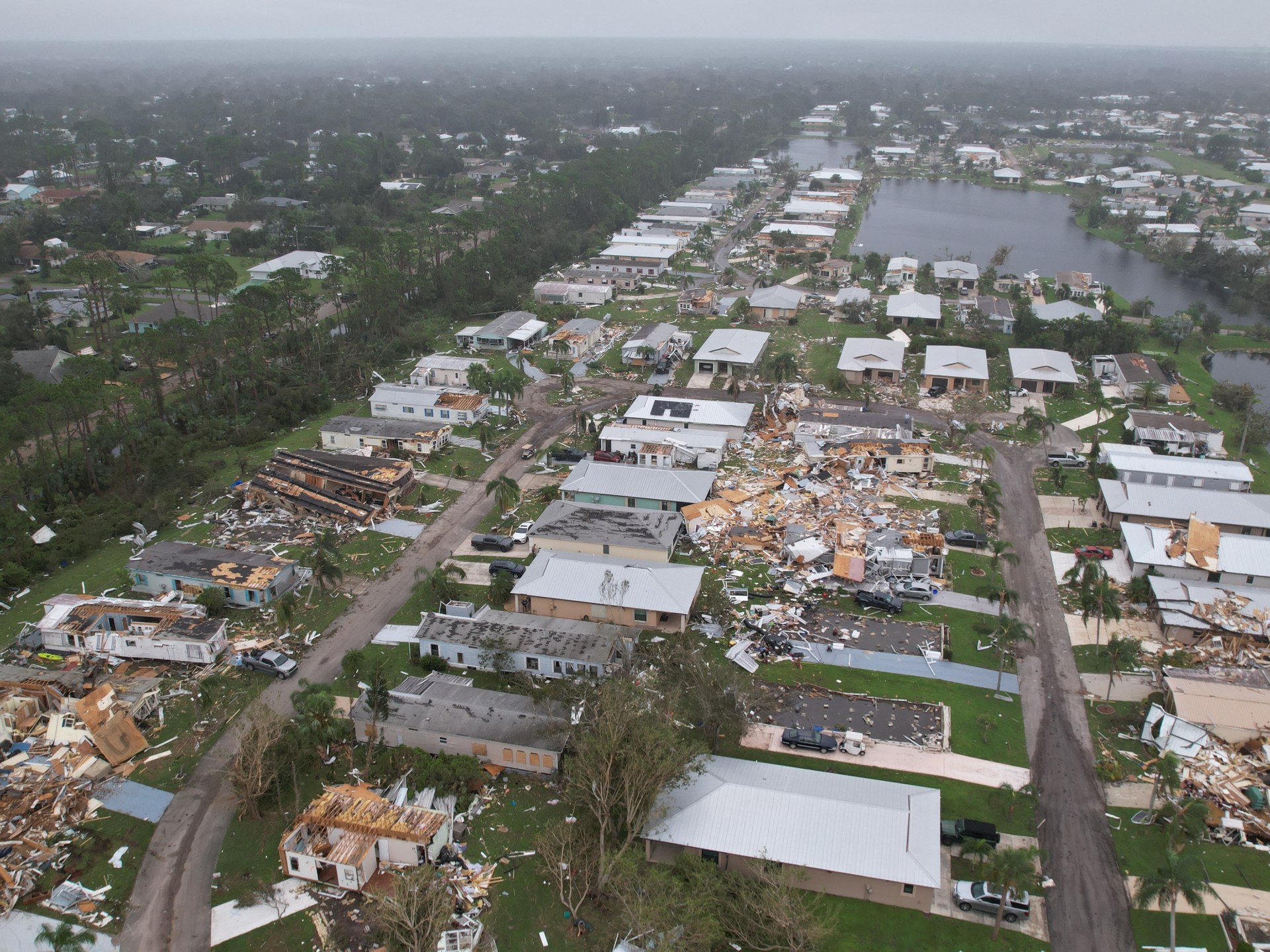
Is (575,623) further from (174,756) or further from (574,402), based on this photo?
(574,402)

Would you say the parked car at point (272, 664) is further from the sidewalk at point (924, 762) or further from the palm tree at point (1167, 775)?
the palm tree at point (1167, 775)

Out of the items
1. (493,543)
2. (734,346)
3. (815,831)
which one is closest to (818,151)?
(734,346)

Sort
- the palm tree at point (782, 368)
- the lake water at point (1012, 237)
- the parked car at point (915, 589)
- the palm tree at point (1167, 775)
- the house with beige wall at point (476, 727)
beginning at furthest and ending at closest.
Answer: the lake water at point (1012, 237) → the palm tree at point (782, 368) → the parked car at point (915, 589) → the house with beige wall at point (476, 727) → the palm tree at point (1167, 775)

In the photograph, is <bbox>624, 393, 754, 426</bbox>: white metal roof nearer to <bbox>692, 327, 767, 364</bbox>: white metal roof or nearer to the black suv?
<bbox>692, 327, 767, 364</bbox>: white metal roof

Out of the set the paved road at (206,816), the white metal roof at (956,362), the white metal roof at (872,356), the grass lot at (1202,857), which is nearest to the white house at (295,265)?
the white metal roof at (872,356)

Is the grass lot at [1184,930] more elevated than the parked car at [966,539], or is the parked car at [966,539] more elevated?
the parked car at [966,539]

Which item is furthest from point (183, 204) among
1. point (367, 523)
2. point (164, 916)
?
point (164, 916)

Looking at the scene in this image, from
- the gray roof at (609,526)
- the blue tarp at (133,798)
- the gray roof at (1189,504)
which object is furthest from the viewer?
the gray roof at (1189,504)
